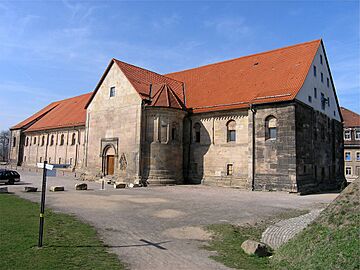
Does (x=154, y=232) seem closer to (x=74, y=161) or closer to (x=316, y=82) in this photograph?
(x=316, y=82)

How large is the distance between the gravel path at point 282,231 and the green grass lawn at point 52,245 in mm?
4806

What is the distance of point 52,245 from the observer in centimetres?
783

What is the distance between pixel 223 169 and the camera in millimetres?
26625

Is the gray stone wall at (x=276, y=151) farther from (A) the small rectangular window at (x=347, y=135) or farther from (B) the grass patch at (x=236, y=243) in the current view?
(A) the small rectangular window at (x=347, y=135)

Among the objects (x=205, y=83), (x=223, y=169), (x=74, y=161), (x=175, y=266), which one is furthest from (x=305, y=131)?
(x=74, y=161)

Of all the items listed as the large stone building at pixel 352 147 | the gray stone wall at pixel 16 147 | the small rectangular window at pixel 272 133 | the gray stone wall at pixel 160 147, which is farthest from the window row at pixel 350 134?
the gray stone wall at pixel 16 147

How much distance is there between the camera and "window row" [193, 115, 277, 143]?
78.1 feet

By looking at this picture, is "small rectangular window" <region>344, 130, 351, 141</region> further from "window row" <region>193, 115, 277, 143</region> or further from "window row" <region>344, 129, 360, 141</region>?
"window row" <region>193, 115, 277, 143</region>

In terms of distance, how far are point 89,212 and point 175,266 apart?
290 inches

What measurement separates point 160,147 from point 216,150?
16.8 ft

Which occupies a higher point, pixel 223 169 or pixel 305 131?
pixel 305 131

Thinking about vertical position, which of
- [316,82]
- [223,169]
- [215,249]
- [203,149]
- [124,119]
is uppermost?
[316,82]

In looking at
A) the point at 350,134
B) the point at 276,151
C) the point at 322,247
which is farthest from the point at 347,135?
the point at 322,247

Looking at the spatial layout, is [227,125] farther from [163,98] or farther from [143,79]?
[143,79]
